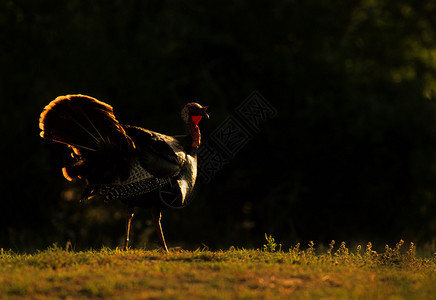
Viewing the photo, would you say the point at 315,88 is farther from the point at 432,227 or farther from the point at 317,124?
the point at 432,227

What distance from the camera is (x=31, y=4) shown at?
49.2 feet

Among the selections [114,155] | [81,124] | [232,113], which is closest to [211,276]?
[114,155]

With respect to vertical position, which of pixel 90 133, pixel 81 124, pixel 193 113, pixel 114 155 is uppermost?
pixel 193 113

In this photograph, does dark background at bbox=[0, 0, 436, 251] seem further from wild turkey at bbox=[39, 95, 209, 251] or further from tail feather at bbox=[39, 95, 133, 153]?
tail feather at bbox=[39, 95, 133, 153]

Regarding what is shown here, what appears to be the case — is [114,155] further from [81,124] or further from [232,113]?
[232,113]

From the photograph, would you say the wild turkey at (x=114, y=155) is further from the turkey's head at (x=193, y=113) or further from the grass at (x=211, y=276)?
the grass at (x=211, y=276)

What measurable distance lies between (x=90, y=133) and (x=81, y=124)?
0.16 m

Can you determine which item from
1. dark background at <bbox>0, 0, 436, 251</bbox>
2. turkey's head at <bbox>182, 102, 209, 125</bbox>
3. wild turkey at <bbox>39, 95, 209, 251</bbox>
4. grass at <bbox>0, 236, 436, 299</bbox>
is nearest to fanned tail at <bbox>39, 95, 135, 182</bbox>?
wild turkey at <bbox>39, 95, 209, 251</bbox>

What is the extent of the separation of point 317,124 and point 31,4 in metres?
7.31

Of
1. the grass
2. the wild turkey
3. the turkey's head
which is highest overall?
the turkey's head

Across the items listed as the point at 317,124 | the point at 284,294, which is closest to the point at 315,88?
the point at 317,124

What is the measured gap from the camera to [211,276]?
22.4 feet

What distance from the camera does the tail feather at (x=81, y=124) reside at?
7840 millimetres

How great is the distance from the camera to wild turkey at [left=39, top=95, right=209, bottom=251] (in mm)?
7859
